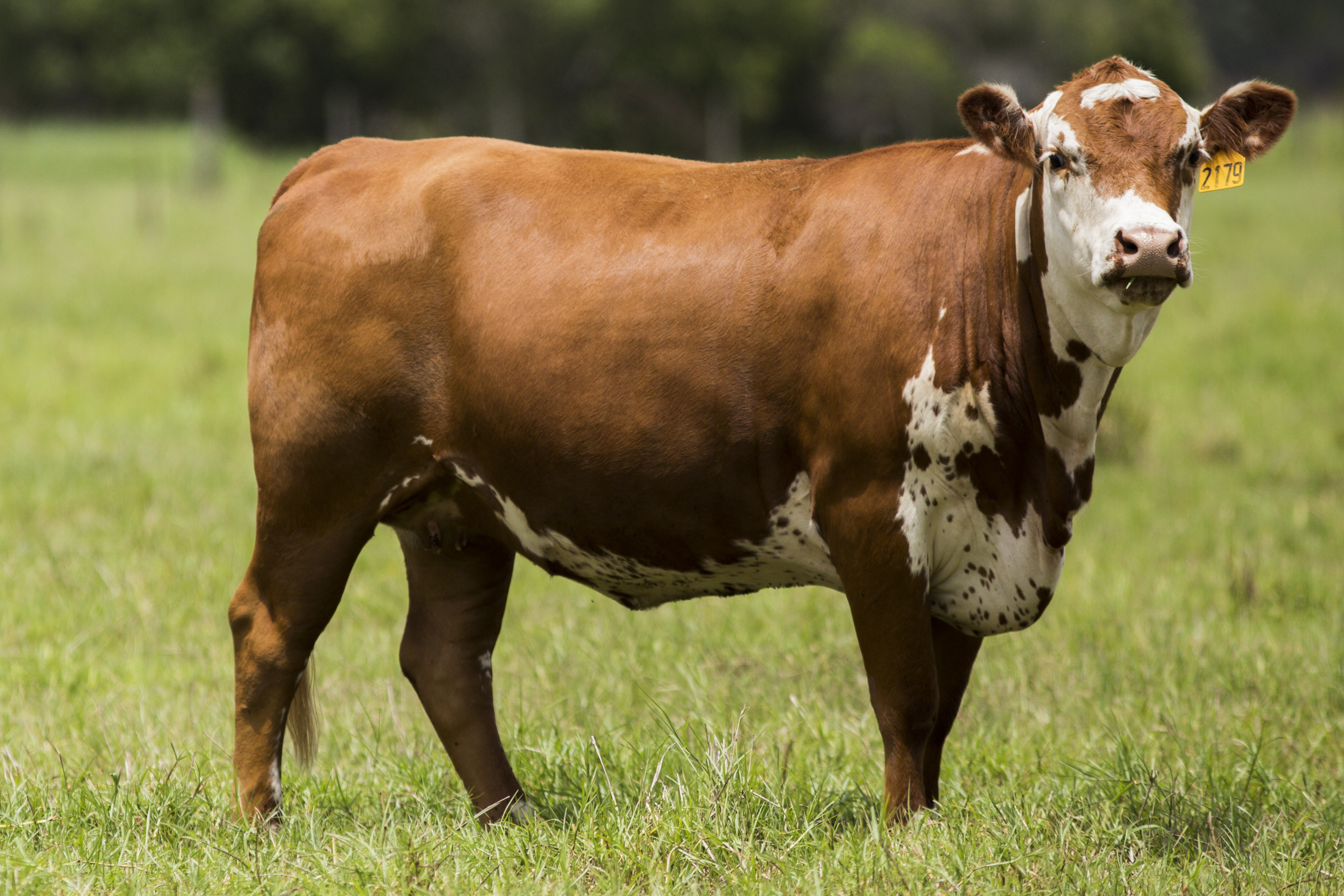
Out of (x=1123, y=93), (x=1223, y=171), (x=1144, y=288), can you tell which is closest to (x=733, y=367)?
(x=1144, y=288)

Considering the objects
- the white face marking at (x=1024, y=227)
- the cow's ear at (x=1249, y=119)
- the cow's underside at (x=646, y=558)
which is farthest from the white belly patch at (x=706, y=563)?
the cow's ear at (x=1249, y=119)

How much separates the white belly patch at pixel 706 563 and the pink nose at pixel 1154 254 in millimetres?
882

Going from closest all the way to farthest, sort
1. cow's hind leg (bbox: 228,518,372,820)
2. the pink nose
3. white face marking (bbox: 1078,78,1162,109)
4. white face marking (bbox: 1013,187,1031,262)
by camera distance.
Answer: the pink nose < white face marking (bbox: 1078,78,1162,109) < white face marking (bbox: 1013,187,1031,262) < cow's hind leg (bbox: 228,518,372,820)

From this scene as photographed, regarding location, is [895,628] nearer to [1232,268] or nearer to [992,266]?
[992,266]

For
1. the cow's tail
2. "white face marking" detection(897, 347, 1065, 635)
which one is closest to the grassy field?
the cow's tail

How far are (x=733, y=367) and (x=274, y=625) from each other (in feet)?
4.66

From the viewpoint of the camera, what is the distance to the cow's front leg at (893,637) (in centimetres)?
318

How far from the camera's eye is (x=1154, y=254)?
275 centimetres

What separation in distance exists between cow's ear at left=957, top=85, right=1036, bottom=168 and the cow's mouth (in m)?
0.41

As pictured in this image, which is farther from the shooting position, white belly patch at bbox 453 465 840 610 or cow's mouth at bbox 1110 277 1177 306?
white belly patch at bbox 453 465 840 610

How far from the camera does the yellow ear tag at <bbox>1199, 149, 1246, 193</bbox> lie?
319 centimetres

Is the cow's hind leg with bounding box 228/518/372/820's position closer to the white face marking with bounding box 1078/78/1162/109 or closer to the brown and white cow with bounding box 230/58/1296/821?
the brown and white cow with bounding box 230/58/1296/821

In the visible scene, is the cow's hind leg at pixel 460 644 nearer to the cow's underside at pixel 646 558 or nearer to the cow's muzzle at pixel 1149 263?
the cow's underside at pixel 646 558

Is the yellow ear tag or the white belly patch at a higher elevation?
the yellow ear tag
